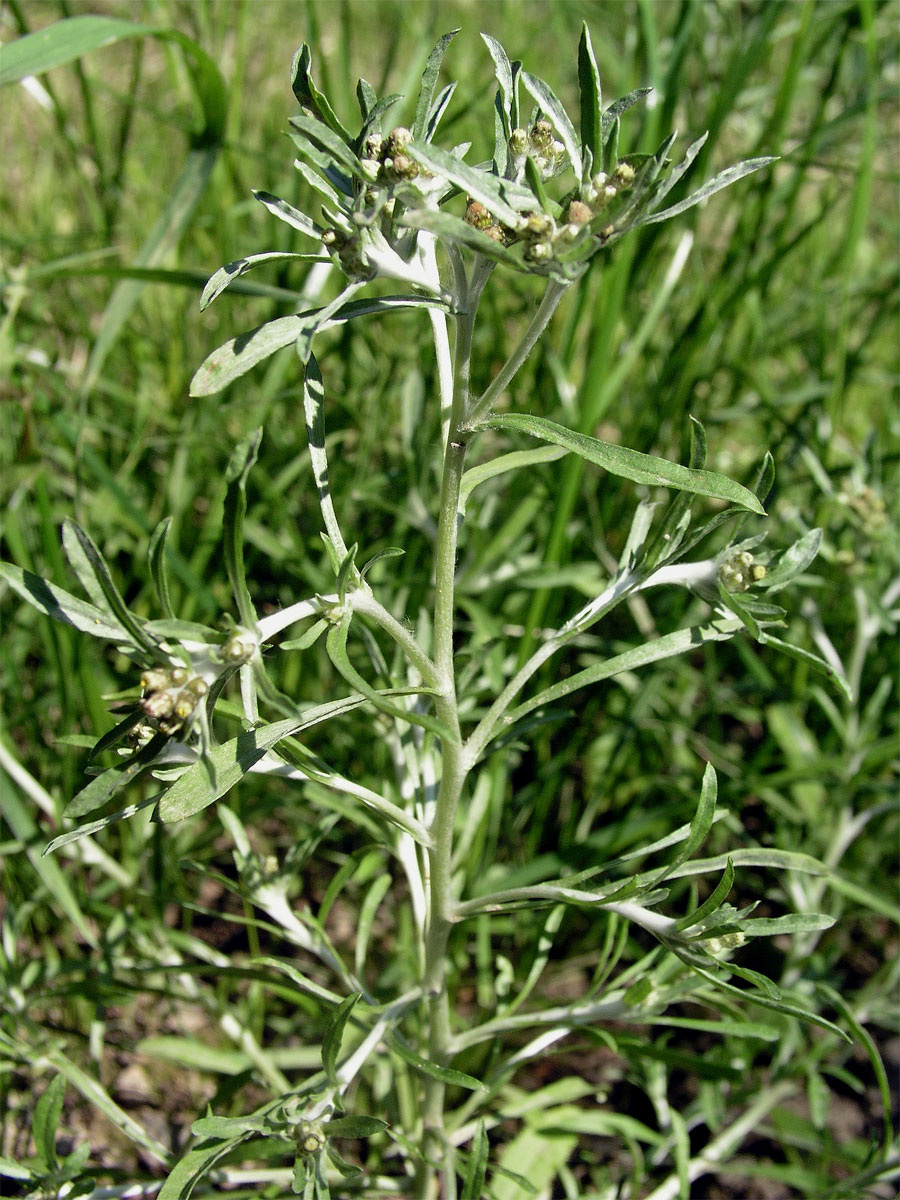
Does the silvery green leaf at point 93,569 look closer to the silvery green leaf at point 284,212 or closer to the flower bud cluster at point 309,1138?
the silvery green leaf at point 284,212

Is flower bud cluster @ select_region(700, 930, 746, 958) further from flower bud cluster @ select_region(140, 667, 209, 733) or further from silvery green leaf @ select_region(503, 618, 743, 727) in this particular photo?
flower bud cluster @ select_region(140, 667, 209, 733)

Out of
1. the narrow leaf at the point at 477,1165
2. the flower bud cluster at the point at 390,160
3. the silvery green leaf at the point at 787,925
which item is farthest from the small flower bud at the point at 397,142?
the narrow leaf at the point at 477,1165

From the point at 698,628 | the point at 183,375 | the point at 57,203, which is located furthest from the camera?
the point at 57,203

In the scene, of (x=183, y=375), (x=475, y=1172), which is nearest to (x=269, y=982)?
(x=475, y=1172)

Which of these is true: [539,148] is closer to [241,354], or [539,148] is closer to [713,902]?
[241,354]

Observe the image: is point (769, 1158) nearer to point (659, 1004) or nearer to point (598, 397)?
point (659, 1004)

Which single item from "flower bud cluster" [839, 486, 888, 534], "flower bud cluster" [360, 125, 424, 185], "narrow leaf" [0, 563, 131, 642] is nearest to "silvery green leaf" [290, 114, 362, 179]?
"flower bud cluster" [360, 125, 424, 185]

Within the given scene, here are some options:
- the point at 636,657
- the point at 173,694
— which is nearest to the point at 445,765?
the point at 636,657
